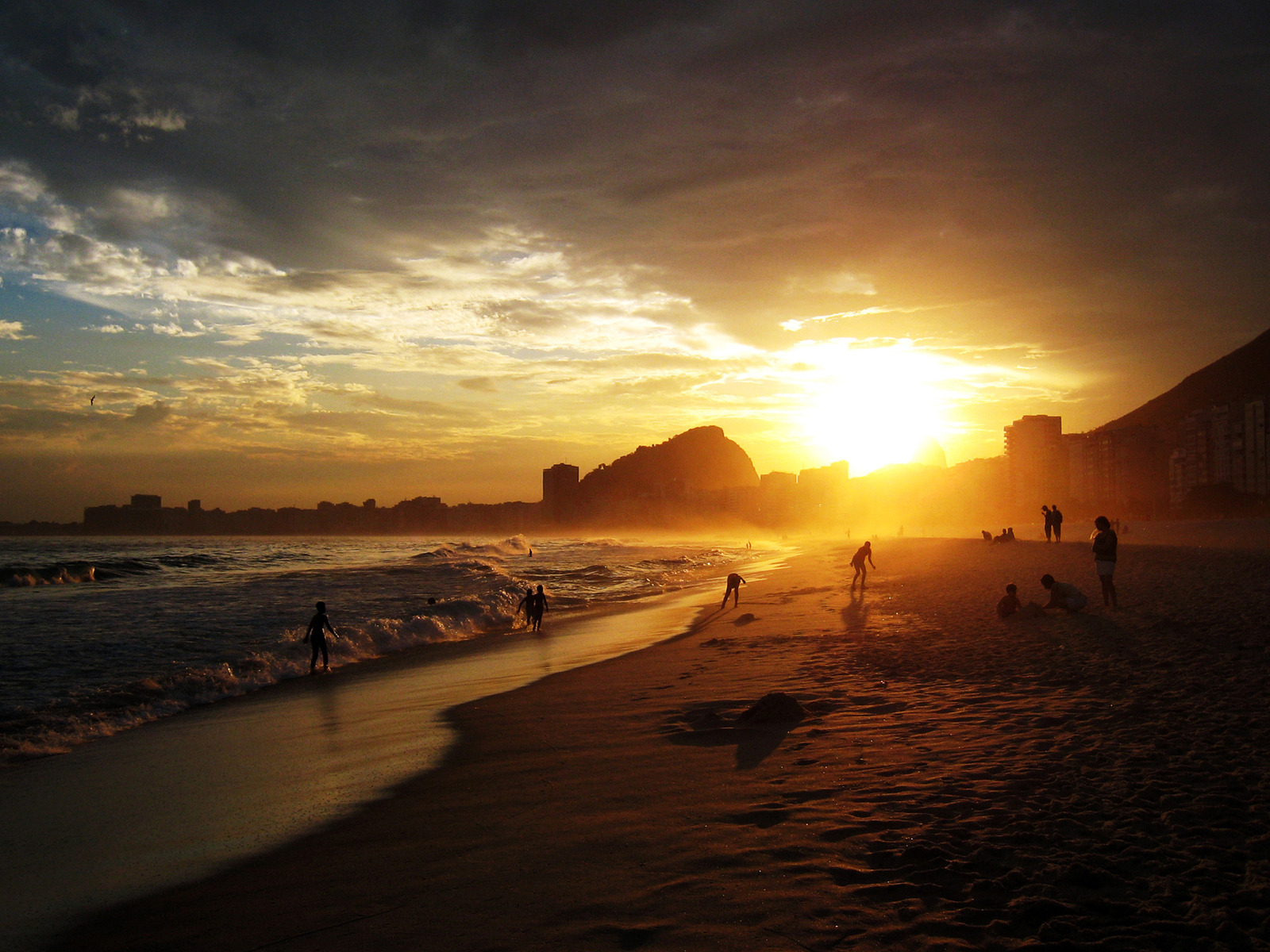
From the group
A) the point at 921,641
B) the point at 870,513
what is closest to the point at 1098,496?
the point at 870,513

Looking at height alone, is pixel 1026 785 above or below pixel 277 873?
above

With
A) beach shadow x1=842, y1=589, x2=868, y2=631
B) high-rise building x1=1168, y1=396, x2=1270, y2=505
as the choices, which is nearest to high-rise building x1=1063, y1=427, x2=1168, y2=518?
high-rise building x1=1168, y1=396, x2=1270, y2=505

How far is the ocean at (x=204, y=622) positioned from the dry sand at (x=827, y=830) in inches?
297

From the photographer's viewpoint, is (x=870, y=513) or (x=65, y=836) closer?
(x=65, y=836)

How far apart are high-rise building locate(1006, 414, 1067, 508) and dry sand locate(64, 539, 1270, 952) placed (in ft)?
394

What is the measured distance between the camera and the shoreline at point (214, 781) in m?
5.91

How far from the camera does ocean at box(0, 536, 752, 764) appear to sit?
43.3 ft

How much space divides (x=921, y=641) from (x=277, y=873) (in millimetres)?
11537

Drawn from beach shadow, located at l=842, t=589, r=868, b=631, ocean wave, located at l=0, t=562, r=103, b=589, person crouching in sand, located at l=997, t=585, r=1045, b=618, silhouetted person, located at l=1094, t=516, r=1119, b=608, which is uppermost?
silhouetted person, located at l=1094, t=516, r=1119, b=608

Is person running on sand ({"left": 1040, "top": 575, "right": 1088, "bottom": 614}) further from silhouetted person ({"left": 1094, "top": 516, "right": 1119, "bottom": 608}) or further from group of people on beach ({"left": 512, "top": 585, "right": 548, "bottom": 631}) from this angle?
group of people on beach ({"left": 512, "top": 585, "right": 548, "bottom": 631})

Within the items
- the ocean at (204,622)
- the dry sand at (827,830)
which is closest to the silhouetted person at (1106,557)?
the dry sand at (827,830)

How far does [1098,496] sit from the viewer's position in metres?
106

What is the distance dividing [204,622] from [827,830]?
23.8 meters

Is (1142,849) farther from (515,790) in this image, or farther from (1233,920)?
(515,790)
